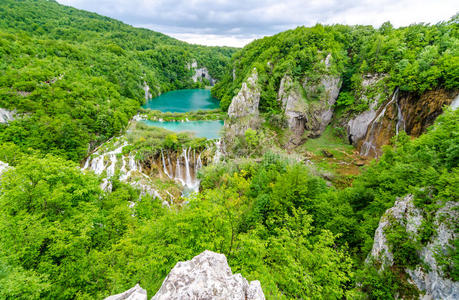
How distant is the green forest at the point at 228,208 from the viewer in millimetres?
6090

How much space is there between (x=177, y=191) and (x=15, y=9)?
90.2m

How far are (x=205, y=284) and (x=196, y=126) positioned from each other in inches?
1578

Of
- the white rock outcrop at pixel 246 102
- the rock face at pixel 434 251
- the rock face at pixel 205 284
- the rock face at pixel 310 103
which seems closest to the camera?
the rock face at pixel 205 284

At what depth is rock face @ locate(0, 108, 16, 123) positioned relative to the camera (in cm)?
2367

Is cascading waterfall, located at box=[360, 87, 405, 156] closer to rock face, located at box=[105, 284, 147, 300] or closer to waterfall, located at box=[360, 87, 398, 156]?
waterfall, located at box=[360, 87, 398, 156]

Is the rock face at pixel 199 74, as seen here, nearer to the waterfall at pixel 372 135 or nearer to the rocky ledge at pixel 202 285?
the waterfall at pixel 372 135

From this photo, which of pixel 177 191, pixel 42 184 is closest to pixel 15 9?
pixel 177 191

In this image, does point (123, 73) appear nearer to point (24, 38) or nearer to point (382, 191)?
point (24, 38)

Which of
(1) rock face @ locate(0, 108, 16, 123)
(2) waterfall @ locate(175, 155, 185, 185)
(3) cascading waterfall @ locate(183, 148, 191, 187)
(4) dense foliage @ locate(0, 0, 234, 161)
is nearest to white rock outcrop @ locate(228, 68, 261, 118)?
(3) cascading waterfall @ locate(183, 148, 191, 187)

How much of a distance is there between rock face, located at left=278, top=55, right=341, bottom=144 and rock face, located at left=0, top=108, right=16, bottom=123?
137 feet

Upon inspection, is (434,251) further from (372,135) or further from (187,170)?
(187,170)

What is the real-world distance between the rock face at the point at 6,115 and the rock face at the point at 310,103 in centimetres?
4175

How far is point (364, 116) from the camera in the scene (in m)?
27.4

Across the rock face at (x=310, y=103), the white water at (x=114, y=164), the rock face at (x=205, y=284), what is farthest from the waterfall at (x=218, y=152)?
the rock face at (x=205, y=284)
